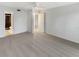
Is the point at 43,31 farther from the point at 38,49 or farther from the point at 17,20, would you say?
the point at 38,49

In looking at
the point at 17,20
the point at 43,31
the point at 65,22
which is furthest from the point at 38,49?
the point at 43,31

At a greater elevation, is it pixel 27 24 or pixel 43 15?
pixel 43 15

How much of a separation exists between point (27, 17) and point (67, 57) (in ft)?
30.8

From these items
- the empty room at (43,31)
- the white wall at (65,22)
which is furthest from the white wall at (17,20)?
the white wall at (65,22)

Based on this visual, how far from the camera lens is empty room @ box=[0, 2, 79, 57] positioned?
548 centimetres

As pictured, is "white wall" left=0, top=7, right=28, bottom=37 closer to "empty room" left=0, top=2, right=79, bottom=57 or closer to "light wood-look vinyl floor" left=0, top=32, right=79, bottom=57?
"empty room" left=0, top=2, right=79, bottom=57

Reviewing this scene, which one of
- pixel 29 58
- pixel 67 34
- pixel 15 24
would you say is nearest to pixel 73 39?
pixel 67 34

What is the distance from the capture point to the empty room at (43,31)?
5481 mm

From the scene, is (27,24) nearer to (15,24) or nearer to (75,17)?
(15,24)

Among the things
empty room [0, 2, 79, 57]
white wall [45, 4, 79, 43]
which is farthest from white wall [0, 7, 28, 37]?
white wall [45, 4, 79, 43]

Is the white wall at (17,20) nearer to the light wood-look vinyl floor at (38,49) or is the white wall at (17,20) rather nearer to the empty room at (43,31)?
A: the empty room at (43,31)

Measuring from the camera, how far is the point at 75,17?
735 cm

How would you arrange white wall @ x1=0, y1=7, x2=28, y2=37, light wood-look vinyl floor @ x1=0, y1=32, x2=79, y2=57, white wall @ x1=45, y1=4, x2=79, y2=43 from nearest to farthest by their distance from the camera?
light wood-look vinyl floor @ x1=0, y1=32, x2=79, y2=57
white wall @ x1=45, y1=4, x2=79, y2=43
white wall @ x1=0, y1=7, x2=28, y2=37

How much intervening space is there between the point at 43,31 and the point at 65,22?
4.88m
